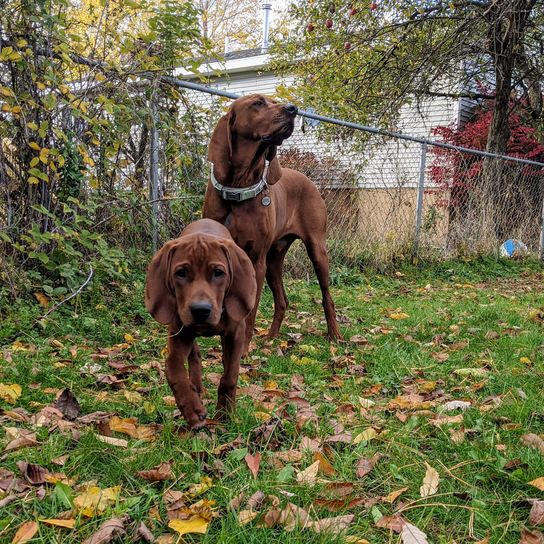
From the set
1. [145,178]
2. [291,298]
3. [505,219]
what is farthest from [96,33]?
[505,219]

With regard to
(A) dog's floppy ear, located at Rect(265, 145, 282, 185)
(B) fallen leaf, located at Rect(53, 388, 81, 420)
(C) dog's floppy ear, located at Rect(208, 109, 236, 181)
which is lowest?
(B) fallen leaf, located at Rect(53, 388, 81, 420)

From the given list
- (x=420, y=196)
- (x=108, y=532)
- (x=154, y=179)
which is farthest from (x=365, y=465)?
(x=420, y=196)

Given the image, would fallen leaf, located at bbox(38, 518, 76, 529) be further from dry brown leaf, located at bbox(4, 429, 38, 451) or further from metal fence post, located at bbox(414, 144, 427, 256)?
metal fence post, located at bbox(414, 144, 427, 256)

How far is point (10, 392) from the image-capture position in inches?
122

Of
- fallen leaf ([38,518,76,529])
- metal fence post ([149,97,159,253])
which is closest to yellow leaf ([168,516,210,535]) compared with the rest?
fallen leaf ([38,518,76,529])

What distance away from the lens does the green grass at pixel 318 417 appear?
2033 mm

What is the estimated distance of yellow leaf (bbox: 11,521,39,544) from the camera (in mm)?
1761

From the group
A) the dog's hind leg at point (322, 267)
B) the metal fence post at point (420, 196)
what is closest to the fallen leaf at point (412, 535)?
the dog's hind leg at point (322, 267)

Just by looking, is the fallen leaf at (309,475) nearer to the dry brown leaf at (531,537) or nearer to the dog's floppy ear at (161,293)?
the dry brown leaf at (531,537)

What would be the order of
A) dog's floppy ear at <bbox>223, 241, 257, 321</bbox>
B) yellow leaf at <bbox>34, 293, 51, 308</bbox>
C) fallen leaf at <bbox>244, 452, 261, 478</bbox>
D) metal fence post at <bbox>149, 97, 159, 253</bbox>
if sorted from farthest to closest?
metal fence post at <bbox>149, 97, 159, 253</bbox>, yellow leaf at <bbox>34, 293, 51, 308</bbox>, dog's floppy ear at <bbox>223, 241, 257, 321</bbox>, fallen leaf at <bbox>244, 452, 261, 478</bbox>

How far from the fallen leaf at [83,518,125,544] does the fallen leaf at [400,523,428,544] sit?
0.91 m

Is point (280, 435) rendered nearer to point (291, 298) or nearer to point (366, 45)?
point (291, 298)

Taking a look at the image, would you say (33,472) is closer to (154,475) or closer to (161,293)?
(154,475)

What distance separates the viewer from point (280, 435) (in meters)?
2.76
